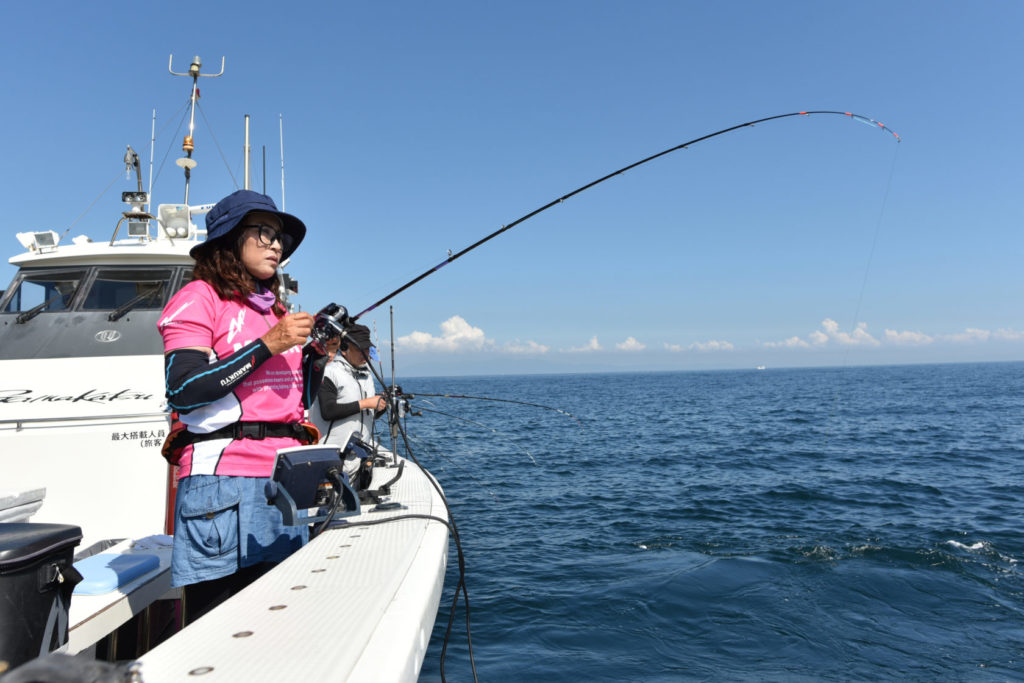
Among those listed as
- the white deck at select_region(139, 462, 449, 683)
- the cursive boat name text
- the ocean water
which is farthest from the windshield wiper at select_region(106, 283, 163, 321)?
the white deck at select_region(139, 462, 449, 683)

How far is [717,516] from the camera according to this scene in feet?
31.3

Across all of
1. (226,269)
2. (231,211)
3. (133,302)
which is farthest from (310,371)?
(133,302)

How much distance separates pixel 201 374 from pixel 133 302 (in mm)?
3472

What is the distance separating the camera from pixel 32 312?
457cm

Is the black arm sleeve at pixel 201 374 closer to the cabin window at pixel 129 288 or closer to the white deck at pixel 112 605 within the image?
the white deck at pixel 112 605

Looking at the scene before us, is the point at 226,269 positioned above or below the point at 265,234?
below

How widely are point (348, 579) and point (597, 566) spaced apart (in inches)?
225

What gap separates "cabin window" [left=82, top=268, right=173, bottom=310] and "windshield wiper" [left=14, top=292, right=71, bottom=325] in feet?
0.77

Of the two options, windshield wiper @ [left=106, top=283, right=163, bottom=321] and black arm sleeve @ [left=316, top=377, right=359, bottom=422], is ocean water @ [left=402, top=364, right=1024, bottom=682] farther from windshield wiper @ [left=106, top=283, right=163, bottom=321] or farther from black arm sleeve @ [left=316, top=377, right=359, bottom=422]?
windshield wiper @ [left=106, top=283, right=163, bottom=321]

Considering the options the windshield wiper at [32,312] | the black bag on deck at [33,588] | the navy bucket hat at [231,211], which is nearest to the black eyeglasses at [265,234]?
the navy bucket hat at [231,211]

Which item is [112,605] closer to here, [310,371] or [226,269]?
[310,371]

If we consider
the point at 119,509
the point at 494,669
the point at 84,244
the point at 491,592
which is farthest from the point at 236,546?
the point at 491,592

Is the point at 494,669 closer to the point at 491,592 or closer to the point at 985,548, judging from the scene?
the point at 491,592

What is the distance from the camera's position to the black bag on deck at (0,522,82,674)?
5.50 ft
